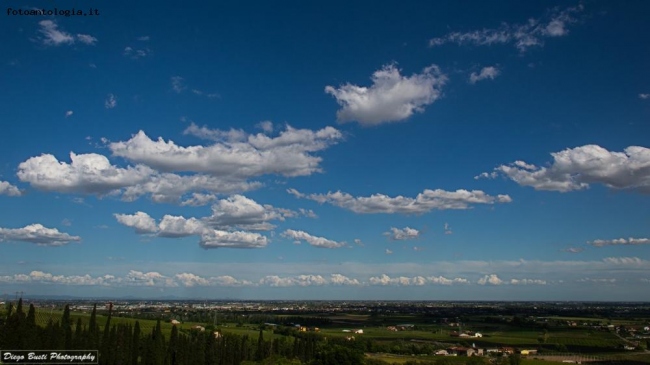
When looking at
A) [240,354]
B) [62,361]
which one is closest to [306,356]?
[240,354]

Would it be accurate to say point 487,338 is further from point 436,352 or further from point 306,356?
point 306,356

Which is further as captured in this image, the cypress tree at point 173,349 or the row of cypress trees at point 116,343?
the cypress tree at point 173,349

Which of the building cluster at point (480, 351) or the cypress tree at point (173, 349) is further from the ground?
the cypress tree at point (173, 349)

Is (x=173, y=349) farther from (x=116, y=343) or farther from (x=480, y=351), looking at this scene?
(x=480, y=351)

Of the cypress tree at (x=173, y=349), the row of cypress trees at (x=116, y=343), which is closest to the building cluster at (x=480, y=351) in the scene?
the row of cypress trees at (x=116, y=343)

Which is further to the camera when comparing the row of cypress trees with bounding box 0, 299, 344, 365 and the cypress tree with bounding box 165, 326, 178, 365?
the cypress tree with bounding box 165, 326, 178, 365

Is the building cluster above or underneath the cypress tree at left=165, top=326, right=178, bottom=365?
underneath

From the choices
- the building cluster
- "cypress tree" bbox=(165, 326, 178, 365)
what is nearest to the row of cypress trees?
"cypress tree" bbox=(165, 326, 178, 365)

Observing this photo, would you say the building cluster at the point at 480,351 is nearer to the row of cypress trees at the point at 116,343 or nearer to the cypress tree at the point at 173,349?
the row of cypress trees at the point at 116,343

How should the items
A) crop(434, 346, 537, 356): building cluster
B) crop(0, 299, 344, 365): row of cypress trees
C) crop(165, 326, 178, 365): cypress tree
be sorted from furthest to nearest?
crop(434, 346, 537, 356): building cluster, crop(165, 326, 178, 365): cypress tree, crop(0, 299, 344, 365): row of cypress trees

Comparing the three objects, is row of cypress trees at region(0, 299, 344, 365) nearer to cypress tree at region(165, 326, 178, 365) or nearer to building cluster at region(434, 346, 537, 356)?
cypress tree at region(165, 326, 178, 365)

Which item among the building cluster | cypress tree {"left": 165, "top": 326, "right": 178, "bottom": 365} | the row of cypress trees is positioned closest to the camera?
the row of cypress trees
